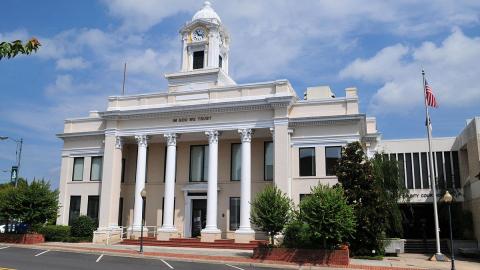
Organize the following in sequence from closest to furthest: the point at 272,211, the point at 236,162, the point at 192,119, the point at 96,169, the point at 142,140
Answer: the point at 272,211, the point at 192,119, the point at 142,140, the point at 236,162, the point at 96,169

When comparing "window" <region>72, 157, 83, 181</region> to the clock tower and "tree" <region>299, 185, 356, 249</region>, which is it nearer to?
the clock tower

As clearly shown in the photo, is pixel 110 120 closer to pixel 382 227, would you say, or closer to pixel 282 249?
pixel 282 249

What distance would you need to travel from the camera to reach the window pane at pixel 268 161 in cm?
3531

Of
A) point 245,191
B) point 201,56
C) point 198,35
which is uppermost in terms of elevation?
point 198,35

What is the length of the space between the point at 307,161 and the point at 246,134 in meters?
4.89

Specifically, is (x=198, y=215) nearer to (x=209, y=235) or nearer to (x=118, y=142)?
(x=209, y=235)

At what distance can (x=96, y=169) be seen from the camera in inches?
1563

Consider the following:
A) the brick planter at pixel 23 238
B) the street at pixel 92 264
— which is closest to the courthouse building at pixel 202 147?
the brick planter at pixel 23 238

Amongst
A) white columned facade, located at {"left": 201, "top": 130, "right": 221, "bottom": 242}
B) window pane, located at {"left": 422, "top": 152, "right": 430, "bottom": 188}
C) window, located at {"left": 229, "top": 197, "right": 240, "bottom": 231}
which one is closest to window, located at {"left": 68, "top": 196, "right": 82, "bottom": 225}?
white columned facade, located at {"left": 201, "top": 130, "right": 221, "bottom": 242}

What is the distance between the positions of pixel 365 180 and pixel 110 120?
21.5 metres

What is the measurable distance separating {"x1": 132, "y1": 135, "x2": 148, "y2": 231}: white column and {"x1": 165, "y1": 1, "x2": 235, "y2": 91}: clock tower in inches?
234

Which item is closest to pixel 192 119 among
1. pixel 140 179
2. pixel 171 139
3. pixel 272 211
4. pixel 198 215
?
pixel 171 139

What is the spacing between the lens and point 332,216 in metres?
23.3

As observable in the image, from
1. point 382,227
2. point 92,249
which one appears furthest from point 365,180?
point 92,249
